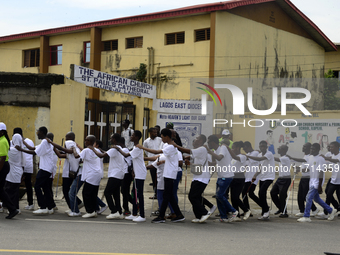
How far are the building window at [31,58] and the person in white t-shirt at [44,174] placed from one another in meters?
20.0

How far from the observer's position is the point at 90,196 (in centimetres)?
796

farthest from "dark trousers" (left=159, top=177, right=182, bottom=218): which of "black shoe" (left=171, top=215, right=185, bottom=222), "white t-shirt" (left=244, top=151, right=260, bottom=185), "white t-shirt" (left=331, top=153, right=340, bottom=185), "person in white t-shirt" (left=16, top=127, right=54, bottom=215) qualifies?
"white t-shirt" (left=331, top=153, right=340, bottom=185)

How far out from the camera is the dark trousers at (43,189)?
8.12 metres

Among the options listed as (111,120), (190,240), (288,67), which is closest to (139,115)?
(111,120)

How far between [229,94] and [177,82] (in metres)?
2.73

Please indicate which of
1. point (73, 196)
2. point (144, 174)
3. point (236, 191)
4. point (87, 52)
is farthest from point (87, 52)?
point (236, 191)

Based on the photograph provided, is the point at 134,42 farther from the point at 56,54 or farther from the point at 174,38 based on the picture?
the point at 56,54

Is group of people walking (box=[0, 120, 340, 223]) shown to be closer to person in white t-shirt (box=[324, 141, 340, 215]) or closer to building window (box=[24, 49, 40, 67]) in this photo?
person in white t-shirt (box=[324, 141, 340, 215])

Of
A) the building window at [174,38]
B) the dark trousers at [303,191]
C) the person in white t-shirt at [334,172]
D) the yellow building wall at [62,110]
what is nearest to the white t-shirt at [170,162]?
the dark trousers at [303,191]

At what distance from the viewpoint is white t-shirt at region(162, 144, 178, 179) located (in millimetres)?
7742

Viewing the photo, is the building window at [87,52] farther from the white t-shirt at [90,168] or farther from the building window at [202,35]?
the white t-shirt at [90,168]

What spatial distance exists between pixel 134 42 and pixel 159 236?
17.7 meters

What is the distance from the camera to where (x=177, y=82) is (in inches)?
842

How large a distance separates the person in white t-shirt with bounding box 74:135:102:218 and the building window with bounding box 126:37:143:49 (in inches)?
611
